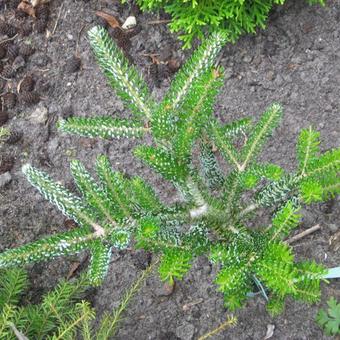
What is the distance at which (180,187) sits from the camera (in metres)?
1.79

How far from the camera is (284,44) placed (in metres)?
2.96

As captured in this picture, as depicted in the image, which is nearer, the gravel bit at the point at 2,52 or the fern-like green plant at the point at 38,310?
the fern-like green plant at the point at 38,310

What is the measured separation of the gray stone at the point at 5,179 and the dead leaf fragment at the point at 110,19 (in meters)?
1.08

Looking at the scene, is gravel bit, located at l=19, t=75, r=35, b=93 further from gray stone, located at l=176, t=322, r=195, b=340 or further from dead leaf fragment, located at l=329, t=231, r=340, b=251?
dead leaf fragment, located at l=329, t=231, r=340, b=251

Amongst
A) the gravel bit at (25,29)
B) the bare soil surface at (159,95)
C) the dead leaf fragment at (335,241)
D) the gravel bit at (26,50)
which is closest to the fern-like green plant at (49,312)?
the bare soil surface at (159,95)

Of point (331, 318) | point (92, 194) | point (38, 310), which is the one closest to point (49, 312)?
point (38, 310)

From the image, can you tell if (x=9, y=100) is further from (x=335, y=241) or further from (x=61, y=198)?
(x=335, y=241)

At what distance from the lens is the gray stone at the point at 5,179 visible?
9.74ft

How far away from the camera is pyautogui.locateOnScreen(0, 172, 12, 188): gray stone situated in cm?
297

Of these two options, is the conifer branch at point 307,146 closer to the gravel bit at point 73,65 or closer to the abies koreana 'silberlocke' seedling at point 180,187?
the abies koreana 'silberlocke' seedling at point 180,187

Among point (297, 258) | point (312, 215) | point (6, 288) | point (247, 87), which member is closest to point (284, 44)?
point (247, 87)

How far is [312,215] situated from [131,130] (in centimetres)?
125

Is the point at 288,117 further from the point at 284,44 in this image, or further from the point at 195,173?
the point at 195,173

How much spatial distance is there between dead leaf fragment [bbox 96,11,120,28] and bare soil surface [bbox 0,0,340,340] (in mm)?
47
